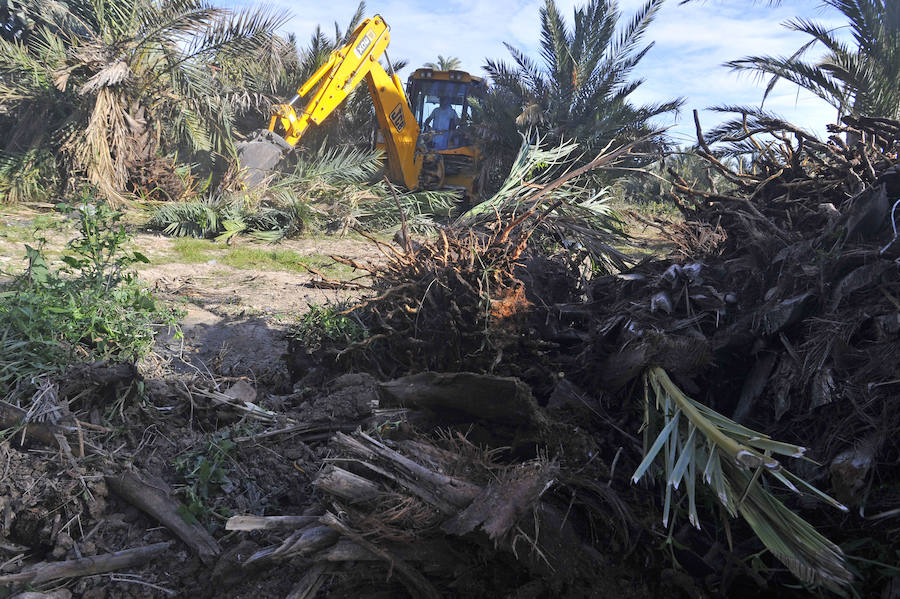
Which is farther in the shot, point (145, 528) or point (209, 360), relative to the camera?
point (209, 360)

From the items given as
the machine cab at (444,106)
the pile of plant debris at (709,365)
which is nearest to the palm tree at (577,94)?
the machine cab at (444,106)

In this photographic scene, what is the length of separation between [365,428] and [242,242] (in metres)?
6.63

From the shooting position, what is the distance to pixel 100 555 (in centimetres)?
254

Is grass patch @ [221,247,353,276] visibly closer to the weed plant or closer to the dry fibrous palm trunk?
the weed plant

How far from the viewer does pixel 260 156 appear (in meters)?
10.9

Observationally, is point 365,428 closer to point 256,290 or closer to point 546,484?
point 546,484

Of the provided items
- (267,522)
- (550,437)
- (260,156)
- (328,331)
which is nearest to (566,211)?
(328,331)

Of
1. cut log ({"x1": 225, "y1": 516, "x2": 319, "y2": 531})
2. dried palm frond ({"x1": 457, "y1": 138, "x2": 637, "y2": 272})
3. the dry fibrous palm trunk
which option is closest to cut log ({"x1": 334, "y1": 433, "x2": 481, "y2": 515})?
the dry fibrous palm trunk

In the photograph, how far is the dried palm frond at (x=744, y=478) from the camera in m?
1.94

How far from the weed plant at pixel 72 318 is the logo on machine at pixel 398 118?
31.4 feet

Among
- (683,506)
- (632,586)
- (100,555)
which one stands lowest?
(100,555)

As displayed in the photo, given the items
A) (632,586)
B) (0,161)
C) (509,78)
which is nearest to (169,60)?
(0,161)

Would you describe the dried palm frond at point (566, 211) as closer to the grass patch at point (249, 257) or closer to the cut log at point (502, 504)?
the cut log at point (502, 504)

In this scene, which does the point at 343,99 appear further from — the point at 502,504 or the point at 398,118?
the point at 502,504
